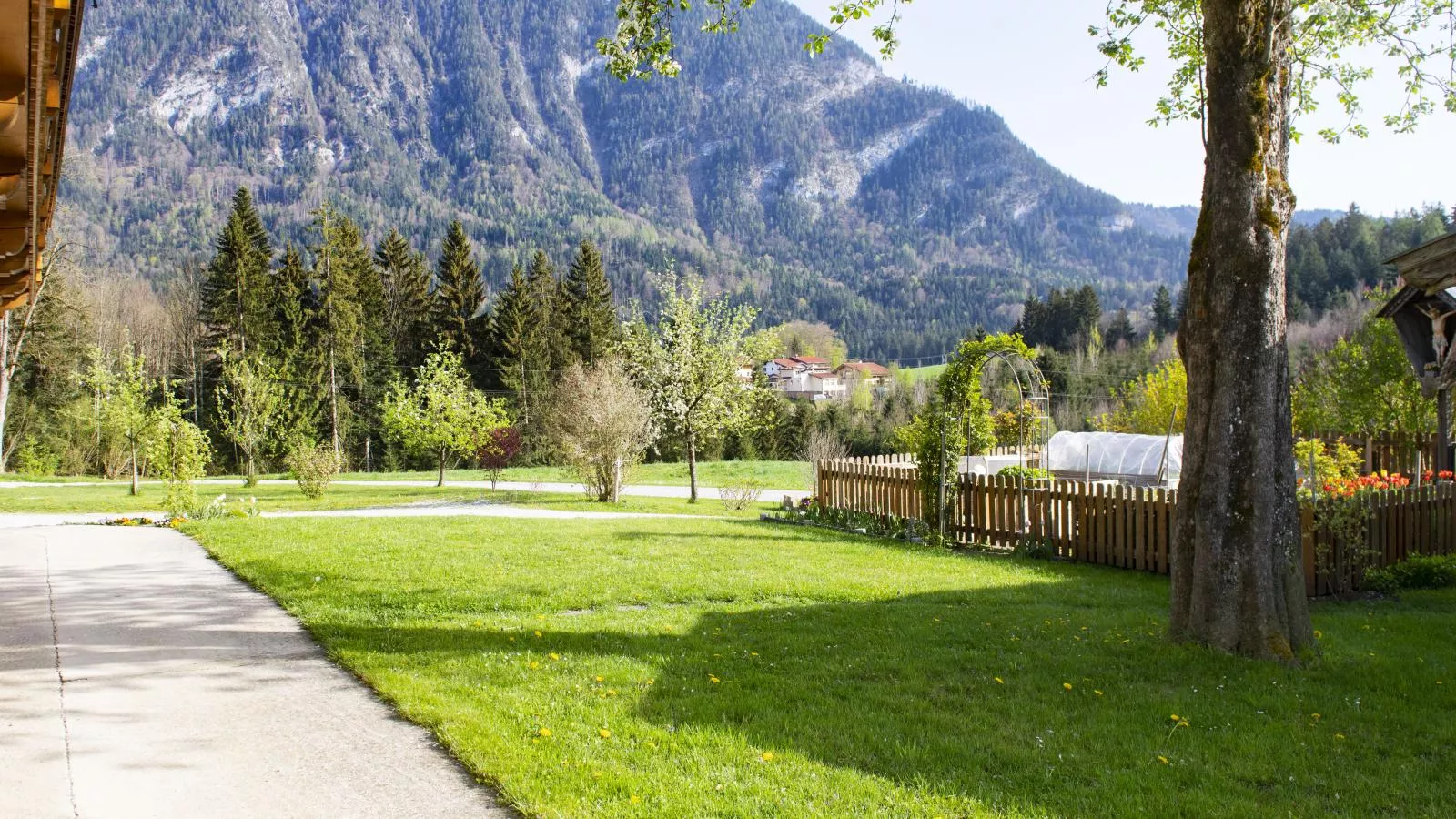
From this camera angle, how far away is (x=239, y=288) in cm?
4084

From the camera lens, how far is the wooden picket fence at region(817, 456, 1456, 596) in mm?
9445

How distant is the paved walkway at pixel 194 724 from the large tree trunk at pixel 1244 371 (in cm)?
502

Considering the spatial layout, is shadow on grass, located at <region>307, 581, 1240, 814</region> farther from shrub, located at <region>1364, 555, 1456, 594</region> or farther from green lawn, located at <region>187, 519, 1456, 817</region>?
shrub, located at <region>1364, 555, 1456, 594</region>

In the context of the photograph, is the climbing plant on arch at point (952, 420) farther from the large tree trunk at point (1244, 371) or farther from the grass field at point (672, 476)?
the grass field at point (672, 476)

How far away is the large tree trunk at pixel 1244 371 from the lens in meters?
6.05

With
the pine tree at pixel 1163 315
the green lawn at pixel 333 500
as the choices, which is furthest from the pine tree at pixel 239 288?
the pine tree at pixel 1163 315

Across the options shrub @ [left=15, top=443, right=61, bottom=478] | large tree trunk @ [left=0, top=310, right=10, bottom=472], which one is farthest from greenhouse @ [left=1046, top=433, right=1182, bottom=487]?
shrub @ [left=15, top=443, right=61, bottom=478]

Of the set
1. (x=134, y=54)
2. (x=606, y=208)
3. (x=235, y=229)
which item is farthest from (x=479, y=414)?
(x=134, y=54)

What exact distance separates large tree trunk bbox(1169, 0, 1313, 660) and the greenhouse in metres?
13.6

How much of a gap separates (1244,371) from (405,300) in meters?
48.1

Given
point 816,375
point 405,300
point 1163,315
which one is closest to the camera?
point 405,300

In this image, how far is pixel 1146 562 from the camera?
11008mm

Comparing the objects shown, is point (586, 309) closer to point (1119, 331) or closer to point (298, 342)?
point (298, 342)

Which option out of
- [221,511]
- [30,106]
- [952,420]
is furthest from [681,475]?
[30,106]
